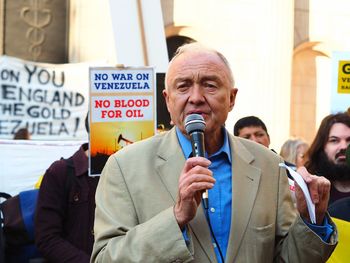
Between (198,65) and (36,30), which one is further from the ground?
(36,30)

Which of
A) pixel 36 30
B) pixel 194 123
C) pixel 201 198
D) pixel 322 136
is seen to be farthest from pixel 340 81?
pixel 36 30

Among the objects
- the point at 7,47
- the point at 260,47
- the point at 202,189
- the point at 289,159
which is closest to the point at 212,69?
the point at 202,189

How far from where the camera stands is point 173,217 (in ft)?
6.66

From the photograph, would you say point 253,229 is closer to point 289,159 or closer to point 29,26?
point 289,159

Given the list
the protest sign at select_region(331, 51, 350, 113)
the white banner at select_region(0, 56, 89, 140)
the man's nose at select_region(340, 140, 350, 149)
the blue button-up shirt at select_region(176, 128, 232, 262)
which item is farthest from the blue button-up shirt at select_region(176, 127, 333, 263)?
the white banner at select_region(0, 56, 89, 140)

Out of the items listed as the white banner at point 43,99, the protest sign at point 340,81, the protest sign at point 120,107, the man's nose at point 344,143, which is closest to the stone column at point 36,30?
the white banner at point 43,99

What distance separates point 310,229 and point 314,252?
8 cm

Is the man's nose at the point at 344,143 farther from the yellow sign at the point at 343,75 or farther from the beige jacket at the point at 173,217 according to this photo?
the beige jacket at the point at 173,217

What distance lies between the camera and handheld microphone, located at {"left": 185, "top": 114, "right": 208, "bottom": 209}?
206cm

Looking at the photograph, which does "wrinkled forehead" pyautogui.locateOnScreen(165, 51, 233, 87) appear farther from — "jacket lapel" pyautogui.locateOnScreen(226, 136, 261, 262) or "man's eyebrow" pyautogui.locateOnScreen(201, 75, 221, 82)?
"jacket lapel" pyautogui.locateOnScreen(226, 136, 261, 262)

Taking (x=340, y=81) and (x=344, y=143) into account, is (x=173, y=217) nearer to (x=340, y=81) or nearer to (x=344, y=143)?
(x=344, y=143)

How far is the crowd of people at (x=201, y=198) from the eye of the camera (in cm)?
204

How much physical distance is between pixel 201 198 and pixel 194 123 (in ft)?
0.79

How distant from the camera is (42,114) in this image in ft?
31.6
